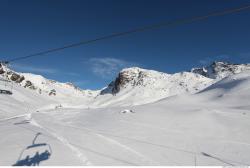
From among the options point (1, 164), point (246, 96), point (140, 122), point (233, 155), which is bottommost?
point (1, 164)

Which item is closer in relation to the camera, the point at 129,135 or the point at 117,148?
the point at 117,148

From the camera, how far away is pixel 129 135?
50.1 feet

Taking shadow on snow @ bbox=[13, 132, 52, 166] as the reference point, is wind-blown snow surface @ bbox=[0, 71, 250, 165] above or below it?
above

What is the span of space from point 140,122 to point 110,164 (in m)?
10.1

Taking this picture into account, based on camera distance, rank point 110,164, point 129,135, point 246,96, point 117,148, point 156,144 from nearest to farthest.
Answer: point 110,164, point 117,148, point 156,144, point 129,135, point 246,96

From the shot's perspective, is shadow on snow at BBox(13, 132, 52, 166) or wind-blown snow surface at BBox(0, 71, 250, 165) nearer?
shadow on snow at BBox(13, 132, 52, 166)

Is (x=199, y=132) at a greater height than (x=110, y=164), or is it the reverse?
(x=199, y=132)

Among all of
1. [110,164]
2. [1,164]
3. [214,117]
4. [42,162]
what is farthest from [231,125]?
[1,164]

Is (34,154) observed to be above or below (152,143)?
below

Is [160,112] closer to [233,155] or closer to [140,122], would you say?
[140,122]

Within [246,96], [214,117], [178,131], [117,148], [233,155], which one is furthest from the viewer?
[246,96]

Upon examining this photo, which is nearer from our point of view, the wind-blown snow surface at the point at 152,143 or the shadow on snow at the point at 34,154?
the shadow on snow at the point at 34,154

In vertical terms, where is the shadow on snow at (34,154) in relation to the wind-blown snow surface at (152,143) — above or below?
Result: below

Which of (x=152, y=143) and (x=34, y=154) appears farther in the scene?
(x=152, y=143)
